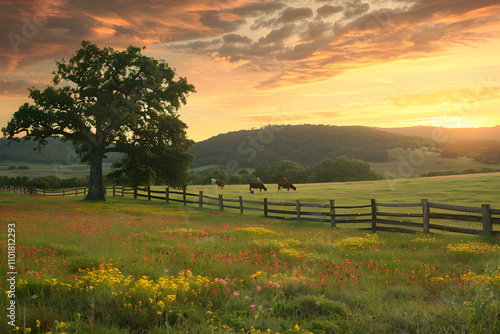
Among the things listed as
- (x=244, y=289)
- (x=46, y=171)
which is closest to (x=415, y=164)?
(x=244, y=289)

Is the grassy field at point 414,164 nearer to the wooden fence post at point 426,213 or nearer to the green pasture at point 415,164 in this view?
the green pasture at point 415,164

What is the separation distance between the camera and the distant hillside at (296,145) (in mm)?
125062

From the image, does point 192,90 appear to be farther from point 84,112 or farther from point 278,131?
point 278,131

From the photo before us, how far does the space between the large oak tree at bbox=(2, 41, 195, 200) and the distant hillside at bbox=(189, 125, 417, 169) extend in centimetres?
8038

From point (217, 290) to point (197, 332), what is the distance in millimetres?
1572

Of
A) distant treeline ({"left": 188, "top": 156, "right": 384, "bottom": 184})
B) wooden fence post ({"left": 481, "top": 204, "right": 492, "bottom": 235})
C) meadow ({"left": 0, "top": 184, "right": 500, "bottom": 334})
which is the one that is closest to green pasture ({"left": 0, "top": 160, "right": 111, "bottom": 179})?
distant treeline ({"left": 188, "top": 156, "right": 384, "bottom": 184})

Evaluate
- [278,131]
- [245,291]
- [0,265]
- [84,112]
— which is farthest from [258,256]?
[278,131]

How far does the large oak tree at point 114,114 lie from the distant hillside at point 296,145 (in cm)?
8038

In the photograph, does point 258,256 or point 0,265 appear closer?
point 0,265

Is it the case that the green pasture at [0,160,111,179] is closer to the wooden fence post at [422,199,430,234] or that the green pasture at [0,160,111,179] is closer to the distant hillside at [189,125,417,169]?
the distant hillside at [189,125,417,169]

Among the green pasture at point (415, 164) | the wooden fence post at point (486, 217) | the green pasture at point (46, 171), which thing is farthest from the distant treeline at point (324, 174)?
the wooden fence post at point (486, 217)

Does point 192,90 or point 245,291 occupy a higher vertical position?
point 192,90

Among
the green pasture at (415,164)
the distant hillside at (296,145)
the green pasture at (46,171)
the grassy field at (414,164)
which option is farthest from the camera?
the green pasture at (46,171)

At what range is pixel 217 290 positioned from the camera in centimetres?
629
